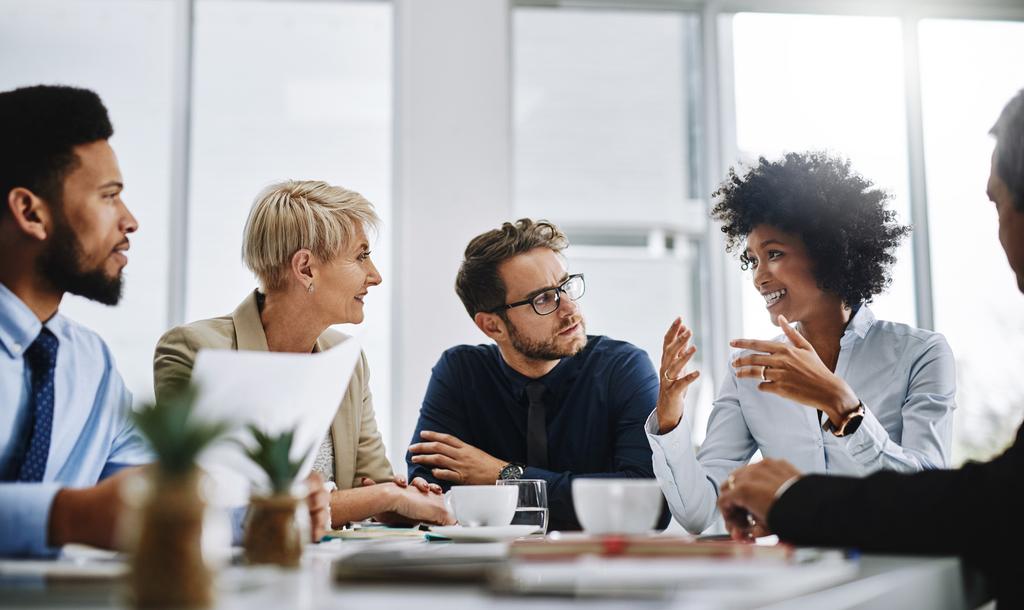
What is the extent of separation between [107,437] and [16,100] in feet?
1.96

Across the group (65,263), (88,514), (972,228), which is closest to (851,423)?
(88,514)

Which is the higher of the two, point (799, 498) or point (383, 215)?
point (383, 215)

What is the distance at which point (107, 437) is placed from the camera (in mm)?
1587

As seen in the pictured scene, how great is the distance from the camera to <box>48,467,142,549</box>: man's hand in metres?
1.12

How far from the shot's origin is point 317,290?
247 centimetres

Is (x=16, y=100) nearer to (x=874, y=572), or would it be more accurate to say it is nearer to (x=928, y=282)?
(x=874, y=572)

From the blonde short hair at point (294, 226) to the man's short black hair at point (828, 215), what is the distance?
3.50ft

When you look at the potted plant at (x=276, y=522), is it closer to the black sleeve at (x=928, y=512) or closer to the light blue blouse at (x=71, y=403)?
the light blue blouse at (x=71, y=403)

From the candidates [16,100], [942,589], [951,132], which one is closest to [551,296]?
[16,100]

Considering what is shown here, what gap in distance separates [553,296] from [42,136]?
4.92 feet

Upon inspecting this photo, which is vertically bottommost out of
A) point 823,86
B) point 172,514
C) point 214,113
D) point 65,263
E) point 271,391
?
point 172,514

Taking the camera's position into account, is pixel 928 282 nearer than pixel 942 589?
No

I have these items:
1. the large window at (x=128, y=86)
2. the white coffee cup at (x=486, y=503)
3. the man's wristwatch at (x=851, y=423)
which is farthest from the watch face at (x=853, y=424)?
the large window at (x=128, y=86)

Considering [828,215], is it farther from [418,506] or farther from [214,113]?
[214,113]
